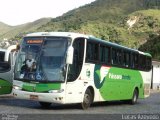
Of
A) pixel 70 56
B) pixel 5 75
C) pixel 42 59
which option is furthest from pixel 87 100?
pixel 5 75

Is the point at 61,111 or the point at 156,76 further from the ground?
the point at 156,76

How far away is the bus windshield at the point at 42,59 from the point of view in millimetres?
17375

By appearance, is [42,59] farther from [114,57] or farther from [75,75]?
[114,57]

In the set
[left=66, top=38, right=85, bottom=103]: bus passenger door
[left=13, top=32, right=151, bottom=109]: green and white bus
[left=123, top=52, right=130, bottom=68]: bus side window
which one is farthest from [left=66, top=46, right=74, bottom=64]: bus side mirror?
[left=123, top=52, right=130, bottom=68]: bus side window

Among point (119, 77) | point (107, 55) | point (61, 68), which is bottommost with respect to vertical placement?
point (119, 77)

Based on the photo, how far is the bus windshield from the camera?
17.4 meters

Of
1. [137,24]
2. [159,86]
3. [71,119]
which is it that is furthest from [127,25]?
[71,119]

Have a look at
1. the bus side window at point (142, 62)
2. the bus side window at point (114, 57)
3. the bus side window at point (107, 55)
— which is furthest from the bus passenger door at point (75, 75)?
the bus side window at point (142, 62)

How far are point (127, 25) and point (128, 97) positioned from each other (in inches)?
6018

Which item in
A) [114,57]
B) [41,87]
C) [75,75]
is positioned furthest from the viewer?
[114,57]

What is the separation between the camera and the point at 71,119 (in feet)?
47.1

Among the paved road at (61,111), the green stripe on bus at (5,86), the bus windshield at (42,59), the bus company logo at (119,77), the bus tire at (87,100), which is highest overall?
the bus windshield at (42,59)

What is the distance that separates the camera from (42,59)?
57.7ft

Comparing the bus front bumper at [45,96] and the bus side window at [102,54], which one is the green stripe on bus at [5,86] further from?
the bus side window at [102,54]
